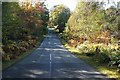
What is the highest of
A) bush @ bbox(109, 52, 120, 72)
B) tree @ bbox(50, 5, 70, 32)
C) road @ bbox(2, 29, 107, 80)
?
tree @ bbox(50, 5, 70, 32)

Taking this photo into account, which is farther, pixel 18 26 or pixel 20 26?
pixel 20 26

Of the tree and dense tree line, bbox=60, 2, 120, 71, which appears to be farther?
the tree

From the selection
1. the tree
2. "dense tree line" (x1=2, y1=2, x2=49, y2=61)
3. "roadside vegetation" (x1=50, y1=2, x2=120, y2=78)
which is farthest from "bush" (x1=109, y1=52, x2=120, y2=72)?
the tree

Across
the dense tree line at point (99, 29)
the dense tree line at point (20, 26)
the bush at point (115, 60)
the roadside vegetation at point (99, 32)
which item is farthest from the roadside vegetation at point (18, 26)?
the bush at point (115, 60)

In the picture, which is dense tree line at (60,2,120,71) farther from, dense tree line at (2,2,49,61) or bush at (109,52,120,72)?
dense tree line at (2,2,49,61)

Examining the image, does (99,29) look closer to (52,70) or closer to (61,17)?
(52,70)

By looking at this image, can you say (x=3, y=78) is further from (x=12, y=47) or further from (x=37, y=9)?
(x=37, y=9)

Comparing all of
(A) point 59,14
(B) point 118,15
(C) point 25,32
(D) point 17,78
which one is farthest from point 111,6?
(A) point 59,14

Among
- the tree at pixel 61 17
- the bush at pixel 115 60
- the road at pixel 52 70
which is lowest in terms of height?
the road at pixel 52 70

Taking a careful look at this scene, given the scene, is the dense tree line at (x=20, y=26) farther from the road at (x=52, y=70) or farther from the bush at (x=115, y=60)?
the bush at (x=115, y=60)

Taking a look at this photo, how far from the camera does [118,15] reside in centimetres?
2231

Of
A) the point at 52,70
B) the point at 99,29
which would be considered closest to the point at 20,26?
the point at 99,29

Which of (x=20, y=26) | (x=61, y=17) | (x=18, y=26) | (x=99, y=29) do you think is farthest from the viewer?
(x=61, y=17)

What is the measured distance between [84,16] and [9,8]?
15.7 meters
